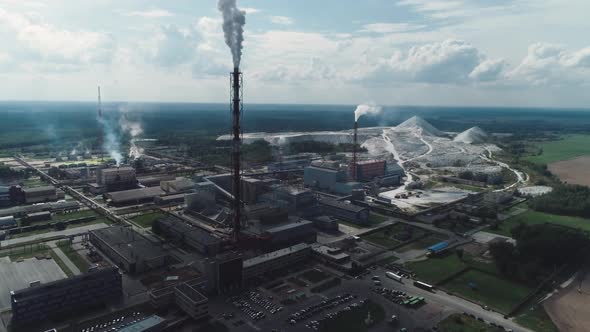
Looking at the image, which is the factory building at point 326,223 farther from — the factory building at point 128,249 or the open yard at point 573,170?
the open yard at point 573,170

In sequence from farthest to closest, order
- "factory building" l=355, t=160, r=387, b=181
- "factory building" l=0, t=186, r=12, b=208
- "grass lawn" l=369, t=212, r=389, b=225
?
"factory building" l=355, t=160, r=387, b=181
"factory building" l=0, t=186, r=12, b=208
"grass lawn" l=369, t=212, r=389, b=225

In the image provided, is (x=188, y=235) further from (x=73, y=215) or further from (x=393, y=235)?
(x=393, y=235)

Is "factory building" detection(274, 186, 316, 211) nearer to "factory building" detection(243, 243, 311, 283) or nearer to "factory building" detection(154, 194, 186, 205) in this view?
"factory building" detection(243, 243, 311, 283)

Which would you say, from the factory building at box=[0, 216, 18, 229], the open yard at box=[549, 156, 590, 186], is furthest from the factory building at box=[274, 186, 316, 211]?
the open yard at box=[549, 156, 590, 186]

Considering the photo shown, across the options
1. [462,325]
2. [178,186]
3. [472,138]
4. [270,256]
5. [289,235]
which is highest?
[472,138]

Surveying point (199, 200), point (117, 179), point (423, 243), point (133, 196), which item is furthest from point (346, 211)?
point (117, 179)

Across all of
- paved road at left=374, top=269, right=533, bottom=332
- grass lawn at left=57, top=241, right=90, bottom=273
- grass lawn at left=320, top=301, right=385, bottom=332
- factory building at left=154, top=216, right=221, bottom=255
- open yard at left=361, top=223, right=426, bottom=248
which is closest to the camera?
grass lawn at left=320, top=301, right=385, bottom=332
